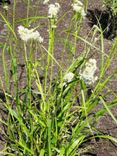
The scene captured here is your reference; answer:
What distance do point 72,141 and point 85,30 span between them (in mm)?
2452

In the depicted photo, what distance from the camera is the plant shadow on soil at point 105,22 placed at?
4.92 metres

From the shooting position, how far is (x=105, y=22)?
5246 millimetres

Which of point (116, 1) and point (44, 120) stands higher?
point (116, 1)

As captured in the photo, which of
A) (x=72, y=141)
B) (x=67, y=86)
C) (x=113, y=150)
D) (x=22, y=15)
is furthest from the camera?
(x=22, y=15)

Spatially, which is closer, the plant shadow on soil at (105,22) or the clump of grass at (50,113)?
the clump of grass at (50,113)

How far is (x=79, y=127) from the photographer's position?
109 inches

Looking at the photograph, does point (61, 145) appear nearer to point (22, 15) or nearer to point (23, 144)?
point (23, 144)

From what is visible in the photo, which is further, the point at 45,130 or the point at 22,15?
the point at 22,15

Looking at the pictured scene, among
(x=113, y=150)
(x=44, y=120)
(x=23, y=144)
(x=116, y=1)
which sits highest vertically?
(x=116, y=1)

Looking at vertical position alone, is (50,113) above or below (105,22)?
below

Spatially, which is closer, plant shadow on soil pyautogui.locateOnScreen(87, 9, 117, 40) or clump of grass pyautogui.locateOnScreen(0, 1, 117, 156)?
clump of grass pyautogui.locateOnScreen(0, 1, 117, 156)

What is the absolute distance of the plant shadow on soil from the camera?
4922mm

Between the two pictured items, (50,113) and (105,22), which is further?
(105,22)

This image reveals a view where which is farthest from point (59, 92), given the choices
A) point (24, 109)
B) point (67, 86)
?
point (24, 109)
